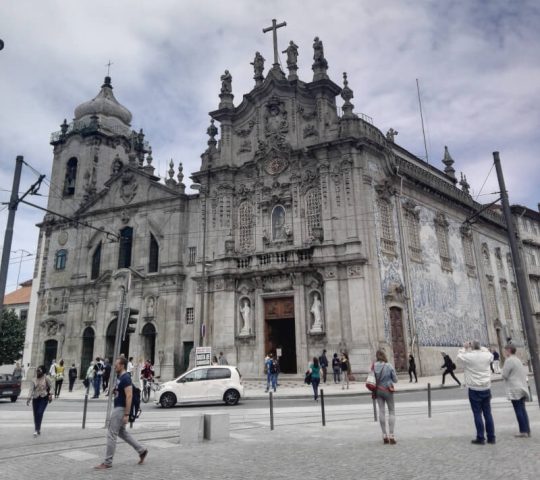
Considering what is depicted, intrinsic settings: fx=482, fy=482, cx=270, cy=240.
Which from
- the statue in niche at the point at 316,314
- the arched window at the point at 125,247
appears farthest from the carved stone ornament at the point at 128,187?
the statue in niche at the point at 316,314

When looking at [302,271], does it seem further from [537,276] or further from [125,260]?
[537,276]

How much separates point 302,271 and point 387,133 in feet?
50.8

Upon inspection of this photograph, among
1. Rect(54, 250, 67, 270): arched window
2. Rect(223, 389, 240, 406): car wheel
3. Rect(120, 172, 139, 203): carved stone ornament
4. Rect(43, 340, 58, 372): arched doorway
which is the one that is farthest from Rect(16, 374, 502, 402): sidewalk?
Rect(54, 250, 67, 270): arched window

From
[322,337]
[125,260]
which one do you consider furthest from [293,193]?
[125,260]

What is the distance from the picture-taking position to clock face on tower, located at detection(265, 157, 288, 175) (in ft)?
103

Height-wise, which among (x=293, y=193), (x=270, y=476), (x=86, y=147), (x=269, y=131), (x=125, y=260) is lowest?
(x=270, y=476)

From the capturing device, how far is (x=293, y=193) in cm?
3033

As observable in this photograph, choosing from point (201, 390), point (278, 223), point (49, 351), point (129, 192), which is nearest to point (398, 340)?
point (278, 223)

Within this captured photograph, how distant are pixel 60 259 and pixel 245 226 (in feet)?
58.1

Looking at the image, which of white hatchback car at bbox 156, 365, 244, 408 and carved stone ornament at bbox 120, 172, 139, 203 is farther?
carved stone ornament at bbox 120, 172, 139, 203

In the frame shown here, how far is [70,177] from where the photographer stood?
4356 cm

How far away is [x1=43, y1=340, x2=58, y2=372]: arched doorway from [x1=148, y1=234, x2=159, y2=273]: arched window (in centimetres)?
1025

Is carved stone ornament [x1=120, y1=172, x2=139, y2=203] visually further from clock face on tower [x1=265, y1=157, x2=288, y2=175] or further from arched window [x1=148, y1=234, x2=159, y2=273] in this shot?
clock face on tower [x1=265, y1=157, x2=288, y2=175]

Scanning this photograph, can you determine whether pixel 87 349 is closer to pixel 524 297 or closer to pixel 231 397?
pixel 231 397
